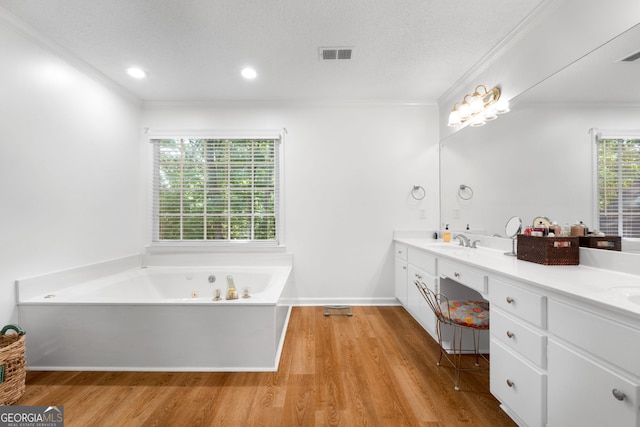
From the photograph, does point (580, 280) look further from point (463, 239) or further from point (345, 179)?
point (345, 179)

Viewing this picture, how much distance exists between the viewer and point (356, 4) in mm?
1748

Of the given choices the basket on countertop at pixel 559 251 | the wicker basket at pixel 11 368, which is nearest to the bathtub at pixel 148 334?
the wicker basket at pixel 11 368

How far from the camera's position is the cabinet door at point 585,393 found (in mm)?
891

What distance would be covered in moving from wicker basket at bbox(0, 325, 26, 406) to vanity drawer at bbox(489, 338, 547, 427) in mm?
2760

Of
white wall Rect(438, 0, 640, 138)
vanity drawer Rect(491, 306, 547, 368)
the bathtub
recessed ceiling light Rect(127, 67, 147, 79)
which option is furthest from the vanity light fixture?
recessed ceiling light Rect(127, 67, 147, 79)

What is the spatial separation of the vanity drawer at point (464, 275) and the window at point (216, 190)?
6.19 ft

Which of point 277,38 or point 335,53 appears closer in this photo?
point 277,38

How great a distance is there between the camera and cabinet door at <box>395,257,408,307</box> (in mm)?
2914

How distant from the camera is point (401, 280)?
9.94 ft

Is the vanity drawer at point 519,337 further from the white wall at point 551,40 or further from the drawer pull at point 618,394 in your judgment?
the white wall at point 551,40

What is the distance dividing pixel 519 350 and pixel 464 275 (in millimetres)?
563

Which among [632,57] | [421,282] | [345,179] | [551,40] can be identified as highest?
[551,40]

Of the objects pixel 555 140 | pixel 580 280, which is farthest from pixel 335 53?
pixel 580 280

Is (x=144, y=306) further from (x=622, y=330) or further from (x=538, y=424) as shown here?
(x=622, y=330)
